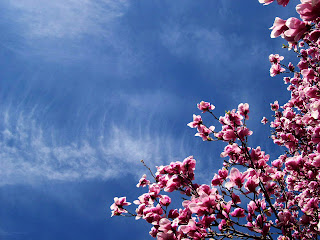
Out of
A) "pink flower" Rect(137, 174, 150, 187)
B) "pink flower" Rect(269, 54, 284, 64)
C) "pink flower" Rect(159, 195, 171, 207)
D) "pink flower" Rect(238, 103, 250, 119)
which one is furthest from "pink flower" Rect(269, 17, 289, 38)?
"pink flower" Rect(269, 54, 284, 64)

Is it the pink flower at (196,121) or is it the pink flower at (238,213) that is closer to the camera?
the pink flower at (238,213)

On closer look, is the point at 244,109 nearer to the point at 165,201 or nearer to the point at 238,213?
the point at 238,213

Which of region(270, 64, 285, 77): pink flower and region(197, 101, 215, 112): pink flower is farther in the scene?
region(270, 64, 285, 77): pink flower

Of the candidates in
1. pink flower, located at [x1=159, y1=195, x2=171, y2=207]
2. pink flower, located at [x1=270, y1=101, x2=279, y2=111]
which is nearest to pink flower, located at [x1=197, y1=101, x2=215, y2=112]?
pink flower, located at [x1=159, y1=195, x2=171, y2=207]

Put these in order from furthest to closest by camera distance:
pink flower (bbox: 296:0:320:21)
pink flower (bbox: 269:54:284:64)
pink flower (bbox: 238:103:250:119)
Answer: pink flower (bbox: 269:54:284:64), pink flower (bbox: 238:103:250:119), pink flower (bbox: 296:0:320:21)

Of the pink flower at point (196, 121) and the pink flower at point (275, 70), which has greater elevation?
the pink flower at point (275, 70)

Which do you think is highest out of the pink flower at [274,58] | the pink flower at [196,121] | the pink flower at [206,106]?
the pink flower at [274,58]

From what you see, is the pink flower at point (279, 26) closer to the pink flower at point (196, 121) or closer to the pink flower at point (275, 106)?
the pink flower at point (196, 121)

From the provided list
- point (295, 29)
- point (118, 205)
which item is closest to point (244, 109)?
point (295, 29)

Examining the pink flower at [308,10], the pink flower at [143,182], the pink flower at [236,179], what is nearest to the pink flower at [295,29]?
the pink flower at [308,10]

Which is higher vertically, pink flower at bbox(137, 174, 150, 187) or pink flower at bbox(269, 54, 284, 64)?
pink flower at bbox(269, 54, 284, 64)

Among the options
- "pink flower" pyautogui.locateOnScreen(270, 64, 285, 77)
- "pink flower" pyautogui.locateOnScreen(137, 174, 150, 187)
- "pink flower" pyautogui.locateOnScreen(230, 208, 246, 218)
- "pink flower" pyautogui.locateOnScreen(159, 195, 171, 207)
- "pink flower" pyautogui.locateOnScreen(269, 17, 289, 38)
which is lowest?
"pink flower" pyautogui.locateOnScreen(230, 208, 246, 218)

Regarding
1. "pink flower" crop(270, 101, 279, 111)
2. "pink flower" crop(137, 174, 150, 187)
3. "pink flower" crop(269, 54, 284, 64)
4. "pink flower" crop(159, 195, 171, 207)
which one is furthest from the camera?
"pink flower" crop(270, 101, 279, 111)

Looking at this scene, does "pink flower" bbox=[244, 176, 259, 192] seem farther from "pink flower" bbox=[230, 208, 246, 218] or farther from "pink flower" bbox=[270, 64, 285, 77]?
"pink flower" bbox=[270, 64, 285, 77]
